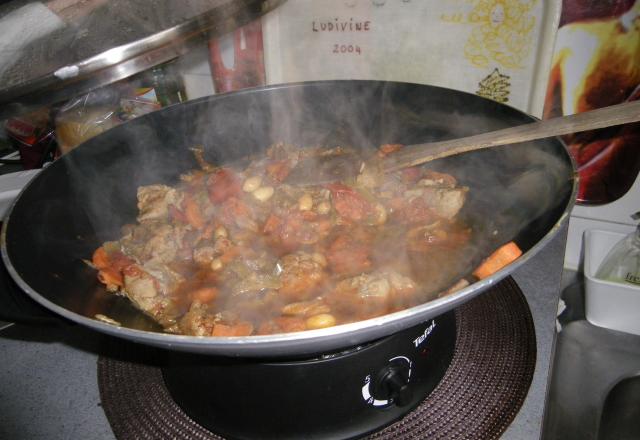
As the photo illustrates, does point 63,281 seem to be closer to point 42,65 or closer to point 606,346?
point 42,65

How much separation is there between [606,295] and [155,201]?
1955 millimetres

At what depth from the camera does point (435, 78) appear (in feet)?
6.81

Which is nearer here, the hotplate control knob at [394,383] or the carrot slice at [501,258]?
the hotplate control knob at [394,383]

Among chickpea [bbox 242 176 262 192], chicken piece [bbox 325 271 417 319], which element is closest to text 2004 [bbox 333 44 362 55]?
chickpea [bbox 242 176 262 192]

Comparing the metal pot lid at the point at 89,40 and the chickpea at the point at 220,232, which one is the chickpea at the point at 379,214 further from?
the metal pot lid at the point at 89,40

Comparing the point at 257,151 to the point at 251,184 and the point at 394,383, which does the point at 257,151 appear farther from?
the point at 394,383

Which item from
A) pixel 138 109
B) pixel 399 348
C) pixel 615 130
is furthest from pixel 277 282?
pixel 615 130

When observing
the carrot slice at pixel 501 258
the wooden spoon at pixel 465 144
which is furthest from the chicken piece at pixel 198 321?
the carrot slice at pixel 501 258

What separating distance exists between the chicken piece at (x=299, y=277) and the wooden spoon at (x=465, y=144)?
46 cm

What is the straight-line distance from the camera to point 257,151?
6.94 feet

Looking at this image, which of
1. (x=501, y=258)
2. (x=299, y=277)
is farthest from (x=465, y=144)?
(x=299, y=277)

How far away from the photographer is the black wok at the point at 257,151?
34.9 inches

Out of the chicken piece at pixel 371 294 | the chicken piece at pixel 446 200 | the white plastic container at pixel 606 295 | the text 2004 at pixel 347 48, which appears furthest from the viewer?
the text 2004 at pixel 347 48

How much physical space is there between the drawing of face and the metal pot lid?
117cm
